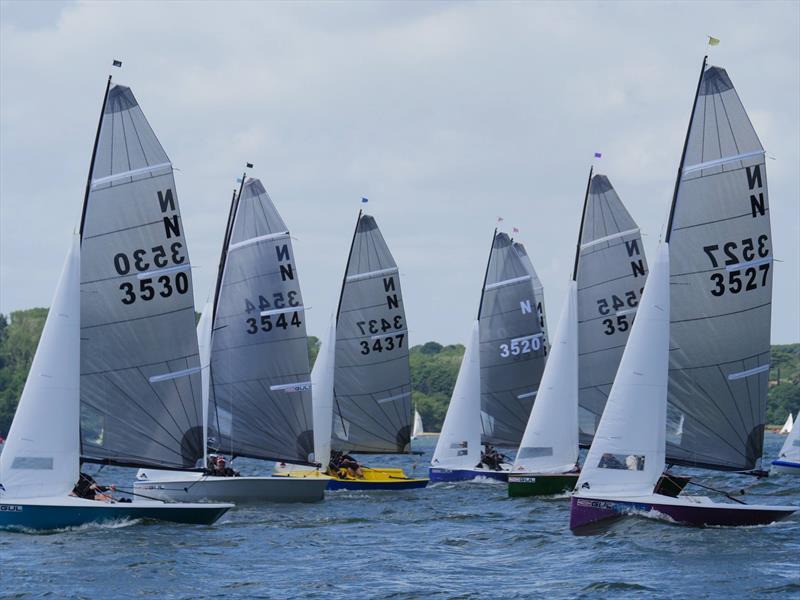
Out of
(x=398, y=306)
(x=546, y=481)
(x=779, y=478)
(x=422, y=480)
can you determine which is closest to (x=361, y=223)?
(x=398, y=306)

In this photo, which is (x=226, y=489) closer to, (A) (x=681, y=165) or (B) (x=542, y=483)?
(B) (x=542, y=483)

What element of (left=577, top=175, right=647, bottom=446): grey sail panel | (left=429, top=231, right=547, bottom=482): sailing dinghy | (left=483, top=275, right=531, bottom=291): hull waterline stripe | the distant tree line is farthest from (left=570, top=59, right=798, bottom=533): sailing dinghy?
the distant tree line

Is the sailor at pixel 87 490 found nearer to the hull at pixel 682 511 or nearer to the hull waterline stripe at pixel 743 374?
the hull at pixel 682 511

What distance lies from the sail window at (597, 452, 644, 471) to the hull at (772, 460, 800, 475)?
28950mm

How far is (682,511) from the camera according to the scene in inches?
998

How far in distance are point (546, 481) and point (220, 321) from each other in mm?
9707

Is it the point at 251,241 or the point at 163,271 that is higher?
the point at 251,241

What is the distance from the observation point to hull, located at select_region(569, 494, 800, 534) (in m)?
25.1

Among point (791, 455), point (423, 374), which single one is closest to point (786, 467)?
point (791, 455)

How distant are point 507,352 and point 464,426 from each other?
3.55 meters

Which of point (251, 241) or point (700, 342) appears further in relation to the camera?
point (251, 241)

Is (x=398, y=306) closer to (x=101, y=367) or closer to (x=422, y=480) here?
A: (x=422, y=480)

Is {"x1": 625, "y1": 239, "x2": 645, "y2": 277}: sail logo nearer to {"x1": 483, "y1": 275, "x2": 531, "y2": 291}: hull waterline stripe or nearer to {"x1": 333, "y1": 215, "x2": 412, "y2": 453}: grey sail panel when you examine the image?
{"x1": 483, "y1": 275, "x2": 531, "y2": 291}: hull waterline stripe

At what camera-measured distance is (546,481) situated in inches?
1414
